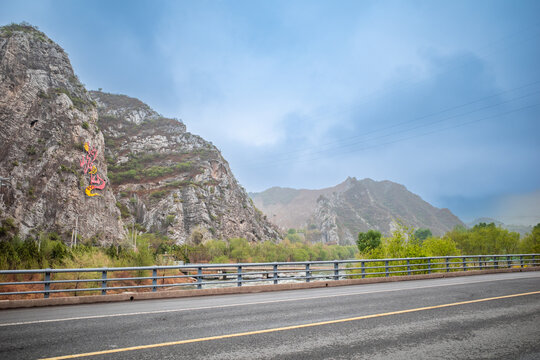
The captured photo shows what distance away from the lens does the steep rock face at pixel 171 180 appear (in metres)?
106

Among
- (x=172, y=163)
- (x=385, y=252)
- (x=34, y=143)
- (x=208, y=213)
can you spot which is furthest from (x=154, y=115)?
(x=385, y=252)

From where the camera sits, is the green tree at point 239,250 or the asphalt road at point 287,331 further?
the green tree at point 239,250

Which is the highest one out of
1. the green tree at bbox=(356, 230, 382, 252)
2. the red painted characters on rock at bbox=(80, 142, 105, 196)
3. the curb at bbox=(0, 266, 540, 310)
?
the red painted characters on rock at bbox=(80, 142, 105, 196)

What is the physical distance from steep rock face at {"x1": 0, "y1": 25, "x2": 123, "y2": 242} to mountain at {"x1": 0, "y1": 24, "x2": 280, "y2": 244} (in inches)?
7.0

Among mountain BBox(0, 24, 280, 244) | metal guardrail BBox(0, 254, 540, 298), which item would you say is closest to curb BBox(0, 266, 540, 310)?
metal guardrail BBox(0, 254, 540, 298)

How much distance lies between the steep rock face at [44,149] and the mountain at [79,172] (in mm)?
177

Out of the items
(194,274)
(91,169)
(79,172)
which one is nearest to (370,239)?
(194,274)

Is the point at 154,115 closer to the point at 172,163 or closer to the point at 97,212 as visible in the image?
the point at 172,163

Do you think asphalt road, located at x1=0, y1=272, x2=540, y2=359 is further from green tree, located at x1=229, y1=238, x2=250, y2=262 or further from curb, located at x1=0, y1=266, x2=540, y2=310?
green tree, located at x1=229, y1=238, x2=250, y2=262

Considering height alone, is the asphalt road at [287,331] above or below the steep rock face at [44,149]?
below

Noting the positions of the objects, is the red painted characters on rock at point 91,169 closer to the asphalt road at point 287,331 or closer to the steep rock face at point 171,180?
the steep rock face at point 171,180

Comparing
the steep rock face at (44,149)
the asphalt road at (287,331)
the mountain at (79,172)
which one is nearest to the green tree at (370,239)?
the mountain at (79,172)

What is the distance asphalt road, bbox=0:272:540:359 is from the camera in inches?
190

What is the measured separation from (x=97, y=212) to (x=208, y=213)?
145 feet
